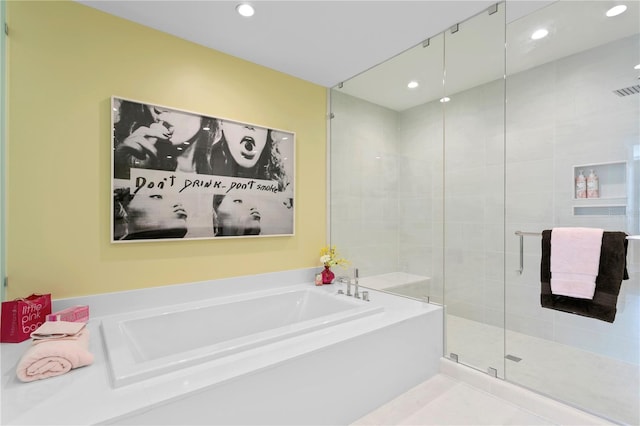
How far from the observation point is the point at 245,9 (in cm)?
191

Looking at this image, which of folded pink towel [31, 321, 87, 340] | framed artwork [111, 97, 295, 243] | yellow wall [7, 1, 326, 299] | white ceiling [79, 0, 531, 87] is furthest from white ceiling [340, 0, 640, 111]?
folded pink towel [31, 321, 87, 340]

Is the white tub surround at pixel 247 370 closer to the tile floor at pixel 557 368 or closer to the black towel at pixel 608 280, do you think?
the tile floor at pixel 557 368

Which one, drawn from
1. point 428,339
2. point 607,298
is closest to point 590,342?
point 607,298

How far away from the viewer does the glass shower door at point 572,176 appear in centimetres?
195

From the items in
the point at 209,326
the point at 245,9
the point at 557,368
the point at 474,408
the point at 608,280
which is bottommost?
the point at 474,408

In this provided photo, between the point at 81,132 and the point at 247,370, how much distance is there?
174 cm

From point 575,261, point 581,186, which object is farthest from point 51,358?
point 581,186

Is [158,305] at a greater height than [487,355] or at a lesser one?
greater

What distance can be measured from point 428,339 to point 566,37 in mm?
2318

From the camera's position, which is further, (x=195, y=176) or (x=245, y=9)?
(x=195, y=176)

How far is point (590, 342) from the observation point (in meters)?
2.14

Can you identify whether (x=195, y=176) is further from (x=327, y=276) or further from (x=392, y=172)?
(x=392, y=172)

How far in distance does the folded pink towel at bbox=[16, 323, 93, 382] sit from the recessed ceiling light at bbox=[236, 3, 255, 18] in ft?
6.62

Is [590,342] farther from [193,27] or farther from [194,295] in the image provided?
[193,27]
